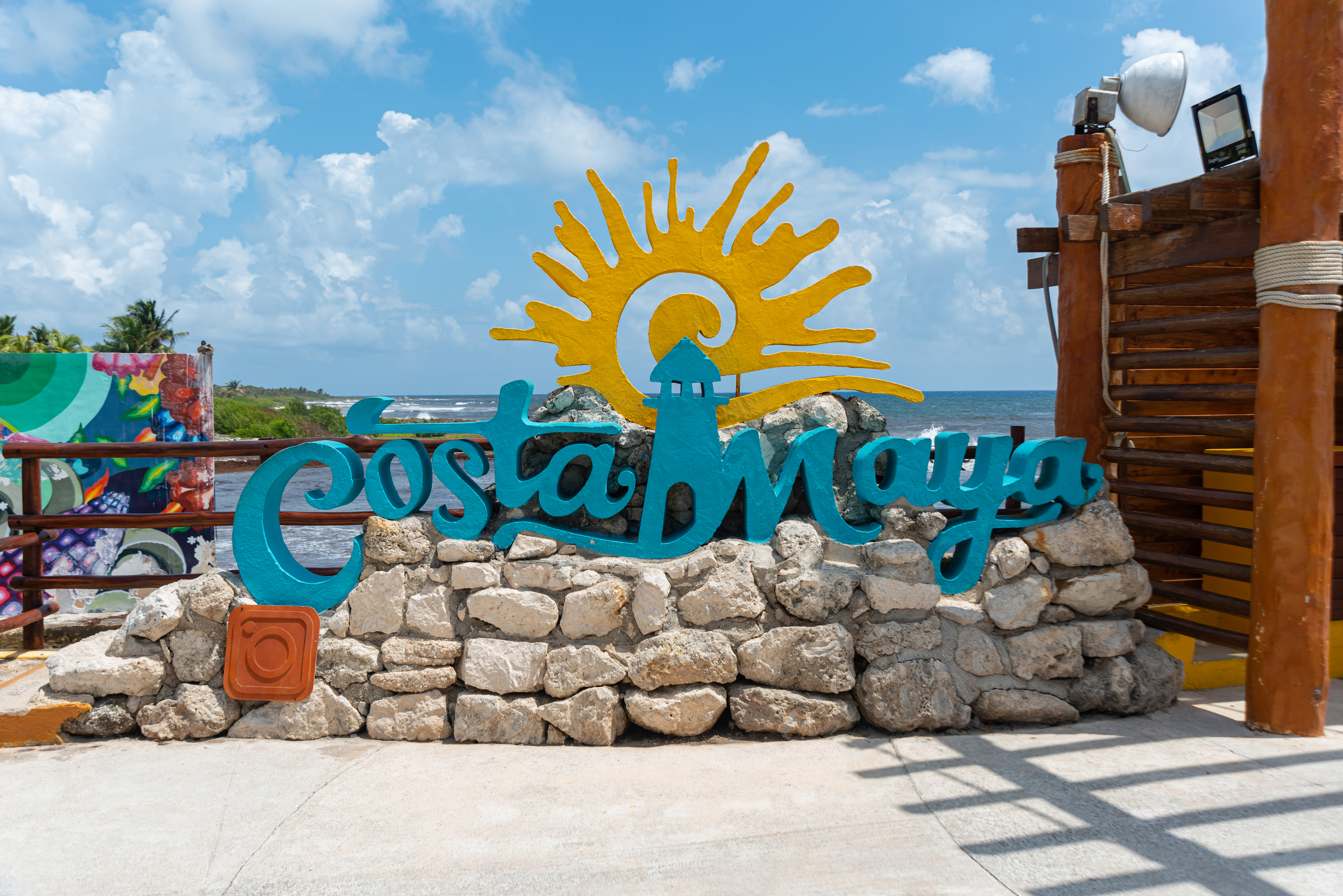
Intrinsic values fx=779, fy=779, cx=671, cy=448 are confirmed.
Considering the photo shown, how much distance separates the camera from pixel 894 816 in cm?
300

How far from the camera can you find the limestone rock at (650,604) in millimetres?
3834

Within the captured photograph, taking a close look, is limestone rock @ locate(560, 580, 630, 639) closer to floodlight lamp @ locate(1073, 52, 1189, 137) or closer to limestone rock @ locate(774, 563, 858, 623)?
limestone rock @ locate(774, 563, 858, 623)

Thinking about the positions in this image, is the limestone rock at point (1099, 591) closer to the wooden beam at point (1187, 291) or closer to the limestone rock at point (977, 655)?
the limestone rock at point (977, 655)

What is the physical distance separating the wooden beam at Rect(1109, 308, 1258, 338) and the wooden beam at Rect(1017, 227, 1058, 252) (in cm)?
65

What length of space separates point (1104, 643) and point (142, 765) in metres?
4.69

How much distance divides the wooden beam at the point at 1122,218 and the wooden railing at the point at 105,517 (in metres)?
3.72

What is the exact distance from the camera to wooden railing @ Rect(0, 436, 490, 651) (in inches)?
169

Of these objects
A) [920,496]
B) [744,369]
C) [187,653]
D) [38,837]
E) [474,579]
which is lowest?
[38,837]

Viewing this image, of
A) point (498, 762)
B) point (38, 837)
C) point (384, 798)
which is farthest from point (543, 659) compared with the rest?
point (38, 837)

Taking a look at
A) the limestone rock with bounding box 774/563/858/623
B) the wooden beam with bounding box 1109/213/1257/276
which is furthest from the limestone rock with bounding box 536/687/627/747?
the wooden beam with bounding box 1109/213/1257/276

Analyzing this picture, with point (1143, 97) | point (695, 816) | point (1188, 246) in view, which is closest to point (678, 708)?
point (695, 816)

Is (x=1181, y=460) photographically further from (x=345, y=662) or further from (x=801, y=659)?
(x=345, y=662)

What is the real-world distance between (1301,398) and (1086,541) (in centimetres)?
119

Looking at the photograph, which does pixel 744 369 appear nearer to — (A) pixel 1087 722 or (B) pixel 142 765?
(A) pixel 1087 722
